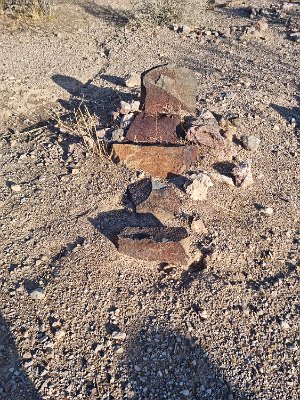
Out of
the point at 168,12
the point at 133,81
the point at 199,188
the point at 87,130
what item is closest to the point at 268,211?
the point at 199,188

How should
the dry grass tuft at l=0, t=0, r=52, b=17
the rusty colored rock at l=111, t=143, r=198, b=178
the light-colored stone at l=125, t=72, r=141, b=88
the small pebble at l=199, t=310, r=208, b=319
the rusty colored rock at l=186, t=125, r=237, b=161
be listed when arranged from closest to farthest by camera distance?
the small pebble at l=199, t=310, r=208, b=319
the rusty colored rock at l=111, t=143, r=198, b=178
the rusty colored rock at l=186, t=125, r=237, b=161
the light-colored stone at l=125, t=72, r=141, b=88
the dry grass tuft at l=0, t=0, r=52, b=17

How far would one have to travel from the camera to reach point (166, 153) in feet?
14.7

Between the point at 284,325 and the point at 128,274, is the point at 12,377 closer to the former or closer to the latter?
Answer: the point at 128,274

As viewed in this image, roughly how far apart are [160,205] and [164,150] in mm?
617

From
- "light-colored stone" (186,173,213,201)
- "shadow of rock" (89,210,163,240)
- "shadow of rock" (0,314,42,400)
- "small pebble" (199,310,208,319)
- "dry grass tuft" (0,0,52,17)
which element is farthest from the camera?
"dry grass tuft" (0,0,52,17)

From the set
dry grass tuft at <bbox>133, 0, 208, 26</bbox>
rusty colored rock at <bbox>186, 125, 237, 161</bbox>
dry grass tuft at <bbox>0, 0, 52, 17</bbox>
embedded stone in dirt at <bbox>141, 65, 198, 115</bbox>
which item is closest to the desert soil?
rusty colored rock at <bbox>186, 125, 237, 161</bbox>

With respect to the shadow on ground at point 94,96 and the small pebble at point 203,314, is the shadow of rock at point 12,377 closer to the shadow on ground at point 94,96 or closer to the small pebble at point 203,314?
the small pebble at point 203,314

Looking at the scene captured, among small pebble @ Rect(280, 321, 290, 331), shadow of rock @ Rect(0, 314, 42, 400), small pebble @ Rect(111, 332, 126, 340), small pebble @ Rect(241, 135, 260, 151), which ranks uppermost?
small pebble @ Rect(241, 135, 260, 151)

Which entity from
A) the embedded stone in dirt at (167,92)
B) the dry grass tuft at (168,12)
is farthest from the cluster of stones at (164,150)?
the dry grass tuft at (168,12)

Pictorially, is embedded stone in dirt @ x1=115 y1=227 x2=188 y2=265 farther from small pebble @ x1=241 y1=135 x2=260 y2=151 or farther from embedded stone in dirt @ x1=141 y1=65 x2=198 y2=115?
embedded stone in dirt @ x1=141 y1=65 x2=198 y2=115

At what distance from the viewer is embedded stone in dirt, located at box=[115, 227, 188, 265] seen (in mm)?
3668

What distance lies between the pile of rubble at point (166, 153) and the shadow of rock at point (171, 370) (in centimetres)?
65

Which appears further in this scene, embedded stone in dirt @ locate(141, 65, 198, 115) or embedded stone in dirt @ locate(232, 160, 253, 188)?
embedded stone in dirt @ locate(141, 65, 198, 115)

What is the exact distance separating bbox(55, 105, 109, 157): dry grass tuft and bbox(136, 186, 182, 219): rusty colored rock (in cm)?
85
